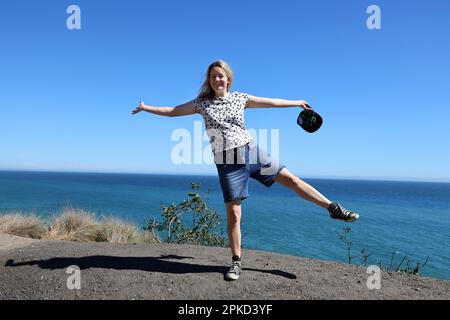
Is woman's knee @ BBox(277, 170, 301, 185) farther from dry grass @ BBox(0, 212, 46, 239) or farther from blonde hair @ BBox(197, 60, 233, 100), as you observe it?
dry grass @ BBox(0, 212, 46, 239)

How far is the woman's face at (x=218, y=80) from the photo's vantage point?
438 cm

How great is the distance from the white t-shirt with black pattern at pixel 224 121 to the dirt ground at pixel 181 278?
4.69ft

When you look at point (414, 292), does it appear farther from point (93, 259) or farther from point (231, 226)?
point (93, 259)

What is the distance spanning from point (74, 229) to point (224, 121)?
5288 millimetres

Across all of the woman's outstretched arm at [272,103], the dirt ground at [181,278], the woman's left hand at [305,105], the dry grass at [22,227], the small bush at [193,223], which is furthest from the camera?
the small bush at [193,223]

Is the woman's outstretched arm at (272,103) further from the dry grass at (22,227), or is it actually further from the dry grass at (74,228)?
the dry grass at (22,227)

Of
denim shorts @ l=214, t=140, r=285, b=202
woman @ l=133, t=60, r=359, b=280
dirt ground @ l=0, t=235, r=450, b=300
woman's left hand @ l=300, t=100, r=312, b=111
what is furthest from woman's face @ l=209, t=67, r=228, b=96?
dirt ground @ l=0, t=235, r=450, b=300

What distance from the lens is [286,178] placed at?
4.52m

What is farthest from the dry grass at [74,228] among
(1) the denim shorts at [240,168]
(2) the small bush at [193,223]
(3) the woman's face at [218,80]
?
(3) the woman's face at [218,80]

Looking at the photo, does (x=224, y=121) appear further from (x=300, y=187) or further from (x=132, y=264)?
(x=132, y=264)

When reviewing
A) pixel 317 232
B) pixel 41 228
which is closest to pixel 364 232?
pixel 317 232

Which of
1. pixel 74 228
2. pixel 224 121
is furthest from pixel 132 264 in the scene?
pixel 74 228

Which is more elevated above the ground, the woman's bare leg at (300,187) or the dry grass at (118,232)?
the woman's bare leg at (300,187)

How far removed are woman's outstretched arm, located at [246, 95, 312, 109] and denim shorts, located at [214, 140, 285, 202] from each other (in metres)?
0.45
